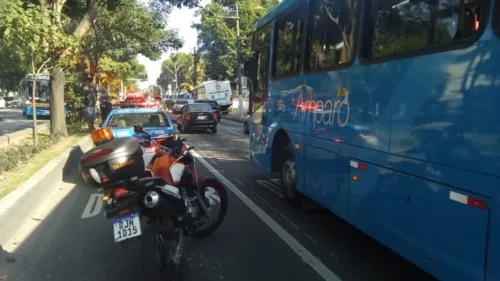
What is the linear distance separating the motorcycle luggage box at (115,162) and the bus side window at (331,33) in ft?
7.65

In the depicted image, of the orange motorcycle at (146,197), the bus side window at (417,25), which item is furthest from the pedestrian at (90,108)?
the bus side window at (417,25)

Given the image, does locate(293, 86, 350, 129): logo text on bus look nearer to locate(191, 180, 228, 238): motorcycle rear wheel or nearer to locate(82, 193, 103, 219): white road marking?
locate(191, 180, 228, 238): motorcycle rear wheel

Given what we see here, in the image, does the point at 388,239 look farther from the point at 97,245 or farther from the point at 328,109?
the point at 97,245

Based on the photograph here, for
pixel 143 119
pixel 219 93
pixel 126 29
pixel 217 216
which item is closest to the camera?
pixel 217 216

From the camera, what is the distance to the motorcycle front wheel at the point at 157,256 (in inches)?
141

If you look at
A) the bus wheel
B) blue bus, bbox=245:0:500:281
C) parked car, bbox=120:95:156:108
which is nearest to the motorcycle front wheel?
blue bus, bbox=245:0:500:281

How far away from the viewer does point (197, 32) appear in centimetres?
6450

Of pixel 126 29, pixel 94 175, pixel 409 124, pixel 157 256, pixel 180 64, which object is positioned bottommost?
pixel 157 256

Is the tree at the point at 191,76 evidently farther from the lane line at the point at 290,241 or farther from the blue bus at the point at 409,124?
the blue bus at the point at 409,124

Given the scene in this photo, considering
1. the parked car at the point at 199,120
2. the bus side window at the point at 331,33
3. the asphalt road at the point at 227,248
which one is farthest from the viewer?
the parked car at the point at 199,120

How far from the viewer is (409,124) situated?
134 inches

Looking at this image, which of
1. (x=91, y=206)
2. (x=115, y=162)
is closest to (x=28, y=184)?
(x=91, y=206)

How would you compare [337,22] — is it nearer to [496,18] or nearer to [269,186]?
[496,18]

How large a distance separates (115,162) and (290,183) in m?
3.38
